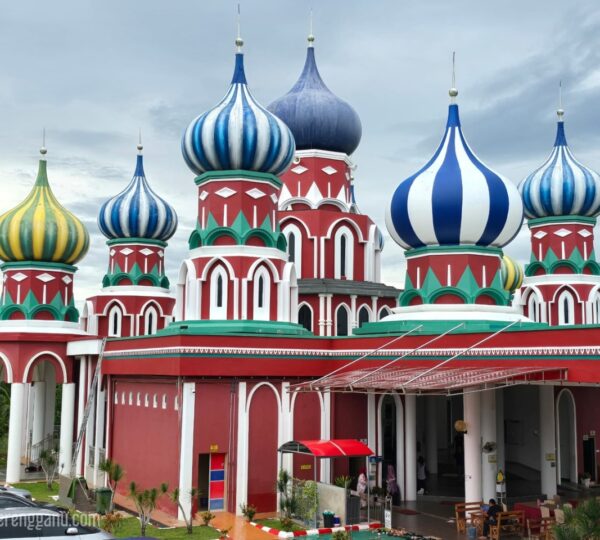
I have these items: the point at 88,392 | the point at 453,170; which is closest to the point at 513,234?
the point at 453,170

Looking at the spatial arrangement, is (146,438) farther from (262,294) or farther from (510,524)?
(510,524)

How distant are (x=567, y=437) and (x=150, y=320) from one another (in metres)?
19.2

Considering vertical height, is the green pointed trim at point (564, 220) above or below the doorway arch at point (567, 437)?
above

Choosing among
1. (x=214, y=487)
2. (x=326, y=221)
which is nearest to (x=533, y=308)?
(x=326, y=221)

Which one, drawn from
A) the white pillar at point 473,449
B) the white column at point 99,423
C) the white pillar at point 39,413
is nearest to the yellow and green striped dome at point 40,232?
the white pillar at point 39,413

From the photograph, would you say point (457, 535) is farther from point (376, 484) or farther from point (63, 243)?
point (63, 243)

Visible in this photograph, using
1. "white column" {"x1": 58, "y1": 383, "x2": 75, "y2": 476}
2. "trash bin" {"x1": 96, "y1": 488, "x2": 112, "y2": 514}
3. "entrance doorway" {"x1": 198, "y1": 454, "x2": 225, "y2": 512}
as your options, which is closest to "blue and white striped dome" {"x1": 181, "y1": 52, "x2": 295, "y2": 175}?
"entrance doorway" {"x1": 198, "y1": 454, "x2": 225, "y2": 512}

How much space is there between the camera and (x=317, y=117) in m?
34.0

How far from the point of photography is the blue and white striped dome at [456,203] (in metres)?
26.8

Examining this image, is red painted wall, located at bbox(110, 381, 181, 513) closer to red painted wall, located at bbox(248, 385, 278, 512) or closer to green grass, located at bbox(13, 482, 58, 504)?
red painted wall, located at bbox(248, 385, 278, 512)

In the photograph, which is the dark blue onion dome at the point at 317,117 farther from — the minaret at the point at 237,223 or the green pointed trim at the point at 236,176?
the green pointed trim at the point at 236,176

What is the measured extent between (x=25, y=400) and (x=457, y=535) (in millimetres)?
17407

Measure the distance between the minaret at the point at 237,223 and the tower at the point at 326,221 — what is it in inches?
173

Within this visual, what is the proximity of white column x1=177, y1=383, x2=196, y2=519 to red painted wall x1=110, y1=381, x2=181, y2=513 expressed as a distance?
1.23ft
